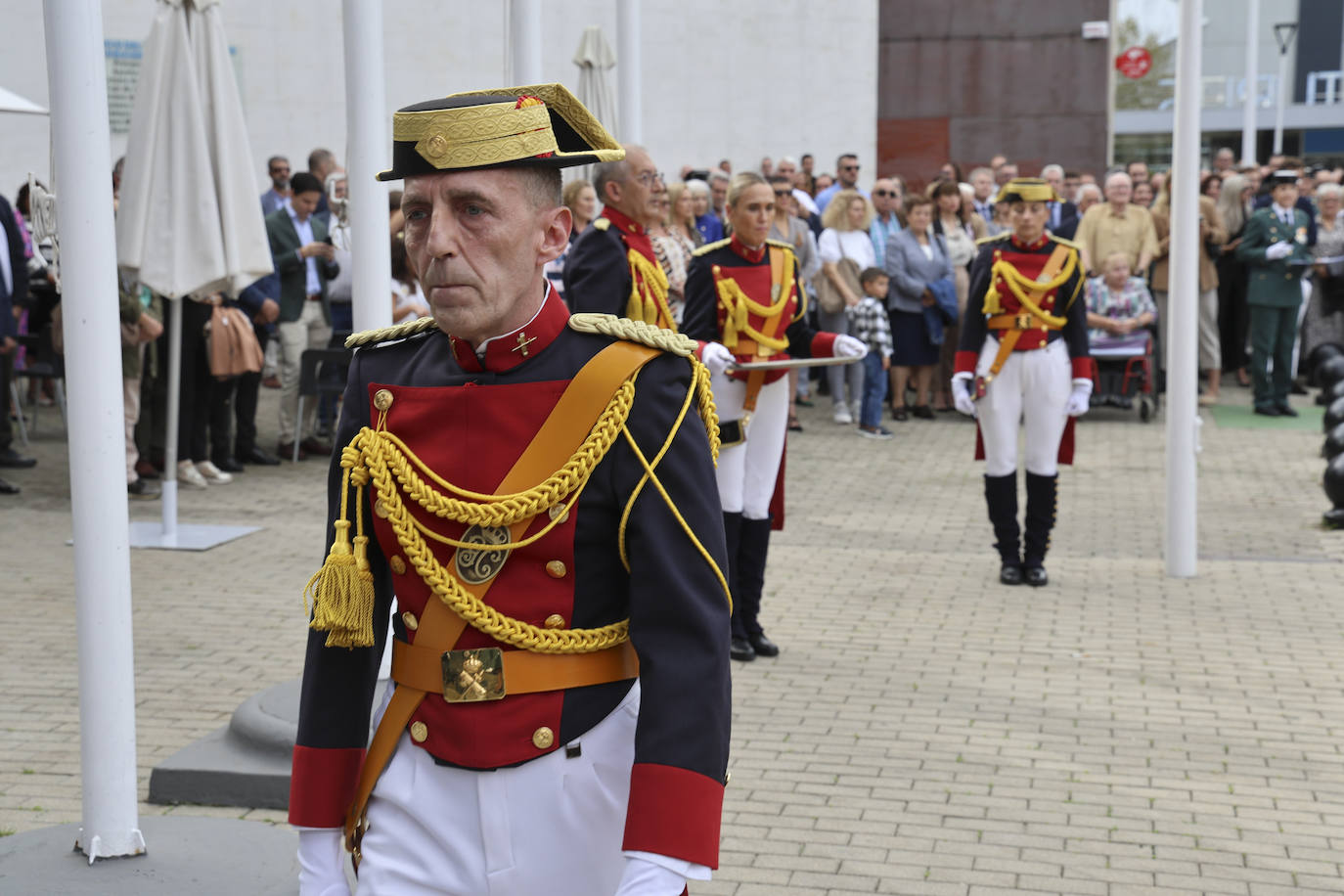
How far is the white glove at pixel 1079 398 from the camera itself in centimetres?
862

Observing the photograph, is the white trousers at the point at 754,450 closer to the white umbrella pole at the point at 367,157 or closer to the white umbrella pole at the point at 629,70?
the white umbrella pole at the point at 367,157

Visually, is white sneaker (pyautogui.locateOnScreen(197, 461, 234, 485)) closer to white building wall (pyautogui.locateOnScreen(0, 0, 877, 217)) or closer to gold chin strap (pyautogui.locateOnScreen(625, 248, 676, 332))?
gold chin strap (pyautogui.locateOnScreen(625, 248, 676, 332))

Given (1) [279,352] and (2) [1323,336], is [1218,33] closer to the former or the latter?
(2) [1323,336]

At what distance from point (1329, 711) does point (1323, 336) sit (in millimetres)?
11632

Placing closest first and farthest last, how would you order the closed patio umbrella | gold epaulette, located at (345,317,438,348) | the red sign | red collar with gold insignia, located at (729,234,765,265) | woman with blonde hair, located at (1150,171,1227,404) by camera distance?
1. gold epaulette, located at (345,317,438,348)
2. red collar with gold insignia, located at (729,234,765,265)
3. the closed patio umbrella
4. woman with blonde hair, located at (1150,171,1227,404)
5. the red sign

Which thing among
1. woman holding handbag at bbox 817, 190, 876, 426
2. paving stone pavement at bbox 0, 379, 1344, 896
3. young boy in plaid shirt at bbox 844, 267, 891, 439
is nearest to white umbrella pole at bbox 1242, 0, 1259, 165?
woman holding handbag at bbox 817, 190, 876, 426

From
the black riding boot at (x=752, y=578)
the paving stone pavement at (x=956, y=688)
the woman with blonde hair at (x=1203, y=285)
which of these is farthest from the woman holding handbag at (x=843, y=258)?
the black riding boot at (x=752, y=578)

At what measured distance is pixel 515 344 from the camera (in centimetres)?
241

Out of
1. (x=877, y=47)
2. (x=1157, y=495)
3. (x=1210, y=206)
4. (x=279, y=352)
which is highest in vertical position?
(x=877, y=47)

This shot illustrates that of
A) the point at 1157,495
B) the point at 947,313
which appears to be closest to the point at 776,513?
the point at 1157,495

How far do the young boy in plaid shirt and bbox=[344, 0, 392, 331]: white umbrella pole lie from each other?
953cm

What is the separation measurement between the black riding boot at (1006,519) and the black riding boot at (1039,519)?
0.24 feet

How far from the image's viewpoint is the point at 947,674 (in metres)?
7.04

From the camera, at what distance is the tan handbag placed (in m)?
11.5
